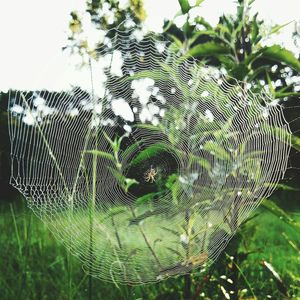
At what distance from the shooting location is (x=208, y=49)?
204 cm

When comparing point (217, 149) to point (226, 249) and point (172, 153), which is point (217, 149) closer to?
point (226, 249)

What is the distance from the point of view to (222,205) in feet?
6.28

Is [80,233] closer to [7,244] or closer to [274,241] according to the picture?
[7,244]

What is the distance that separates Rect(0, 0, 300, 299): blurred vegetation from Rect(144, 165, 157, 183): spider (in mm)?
183

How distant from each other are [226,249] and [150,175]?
809 millimetres

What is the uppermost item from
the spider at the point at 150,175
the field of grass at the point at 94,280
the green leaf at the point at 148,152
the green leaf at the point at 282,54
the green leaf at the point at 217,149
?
the green leaf at the point at 282,54

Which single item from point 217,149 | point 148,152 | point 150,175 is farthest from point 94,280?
point 217,149

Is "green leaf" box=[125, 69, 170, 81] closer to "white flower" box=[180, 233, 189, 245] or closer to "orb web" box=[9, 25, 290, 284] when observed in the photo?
"orb web" box=[9, 25, 290, 284]

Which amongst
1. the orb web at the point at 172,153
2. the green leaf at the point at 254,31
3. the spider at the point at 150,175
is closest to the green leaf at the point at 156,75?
the orb web at the point at 172,153

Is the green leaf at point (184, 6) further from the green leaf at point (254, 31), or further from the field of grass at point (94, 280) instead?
the field of grass at point (94, 280)

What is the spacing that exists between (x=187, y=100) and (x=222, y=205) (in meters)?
0.50

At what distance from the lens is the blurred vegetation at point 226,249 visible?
1.99 metres

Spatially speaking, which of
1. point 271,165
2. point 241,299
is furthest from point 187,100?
point 241,299

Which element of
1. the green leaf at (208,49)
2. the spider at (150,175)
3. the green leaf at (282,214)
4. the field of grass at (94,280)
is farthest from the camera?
the spider at (150,175)
